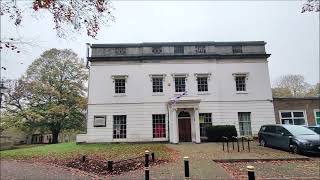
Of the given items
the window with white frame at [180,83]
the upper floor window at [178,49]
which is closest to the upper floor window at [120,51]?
the upper floor window at [178,49]

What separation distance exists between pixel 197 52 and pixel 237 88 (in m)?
5.05

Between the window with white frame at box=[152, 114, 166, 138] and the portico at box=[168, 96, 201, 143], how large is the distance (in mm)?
877

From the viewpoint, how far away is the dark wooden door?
1004 inches

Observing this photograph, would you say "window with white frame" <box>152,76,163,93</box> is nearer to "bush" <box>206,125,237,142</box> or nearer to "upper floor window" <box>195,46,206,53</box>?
"upper floor window" <box>195,46,206,53</box>

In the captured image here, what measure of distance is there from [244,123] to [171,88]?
7.44 metres

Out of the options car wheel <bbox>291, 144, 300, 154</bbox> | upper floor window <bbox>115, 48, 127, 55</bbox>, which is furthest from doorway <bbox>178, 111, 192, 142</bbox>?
car wheel <bbox>291, 144, 300, 154</bbox>

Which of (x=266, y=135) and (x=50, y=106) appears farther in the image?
(x=50, y=106)

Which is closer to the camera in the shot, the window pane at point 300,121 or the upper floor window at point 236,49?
the window pane at point 300,121

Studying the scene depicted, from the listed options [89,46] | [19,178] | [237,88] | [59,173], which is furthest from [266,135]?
[89,46]

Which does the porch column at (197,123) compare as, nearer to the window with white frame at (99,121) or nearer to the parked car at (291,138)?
the parked car at (291,138)

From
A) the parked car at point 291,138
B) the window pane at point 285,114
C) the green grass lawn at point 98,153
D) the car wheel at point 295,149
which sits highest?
the window pane at point 285,114

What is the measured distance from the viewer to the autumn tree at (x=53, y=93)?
36656 millimetres

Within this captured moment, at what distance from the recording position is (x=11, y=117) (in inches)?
1430

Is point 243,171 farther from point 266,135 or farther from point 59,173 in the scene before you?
point 266,135
